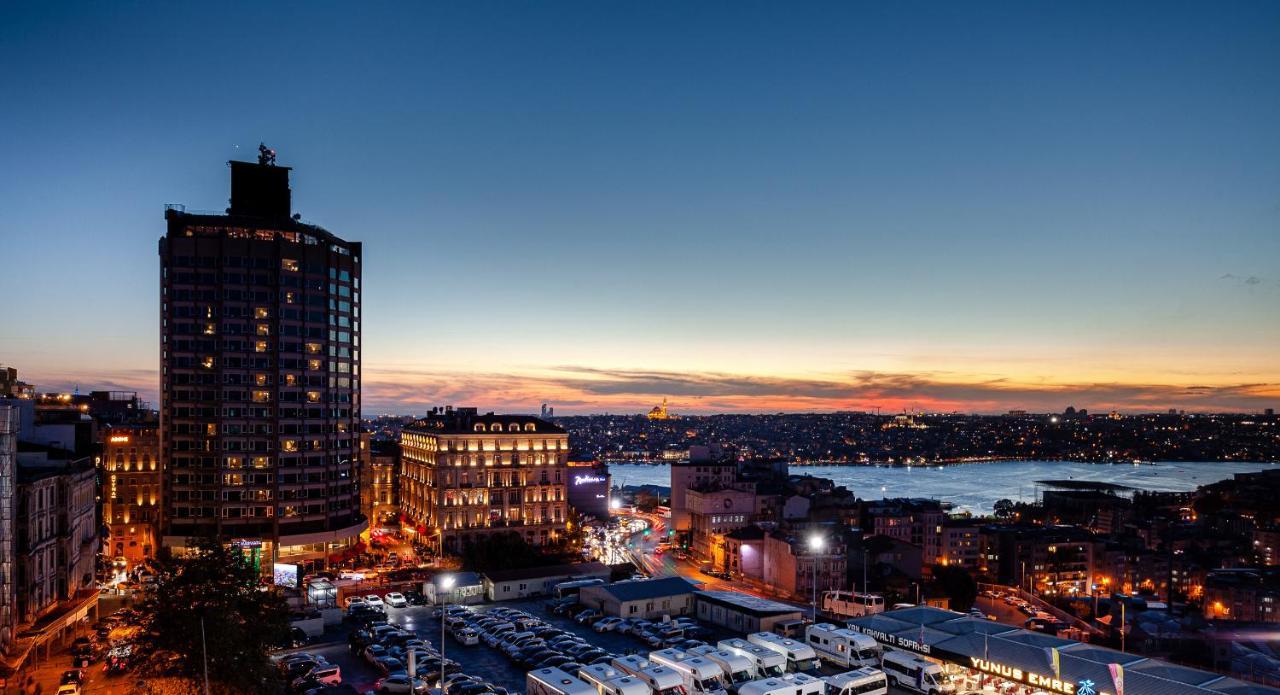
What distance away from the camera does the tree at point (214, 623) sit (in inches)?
822

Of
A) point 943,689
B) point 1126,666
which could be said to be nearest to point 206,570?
point 943,689

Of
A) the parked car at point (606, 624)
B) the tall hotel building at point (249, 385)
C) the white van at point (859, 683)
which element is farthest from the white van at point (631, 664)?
the tall hotel building at point (249, 385)

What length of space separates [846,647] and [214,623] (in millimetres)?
19008

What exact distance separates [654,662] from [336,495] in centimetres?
3216

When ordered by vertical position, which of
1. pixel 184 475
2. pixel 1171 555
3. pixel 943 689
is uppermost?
pixel 184 475

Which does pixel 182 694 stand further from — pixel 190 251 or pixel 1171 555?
pixel 1171 555

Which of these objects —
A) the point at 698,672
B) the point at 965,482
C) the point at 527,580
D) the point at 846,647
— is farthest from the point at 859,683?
the point at 965,482

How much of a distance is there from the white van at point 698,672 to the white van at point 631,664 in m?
0.49

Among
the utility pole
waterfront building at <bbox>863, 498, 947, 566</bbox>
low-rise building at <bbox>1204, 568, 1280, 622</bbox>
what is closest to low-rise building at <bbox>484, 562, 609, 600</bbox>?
the utility pole

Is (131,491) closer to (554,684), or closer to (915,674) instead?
(554,684)

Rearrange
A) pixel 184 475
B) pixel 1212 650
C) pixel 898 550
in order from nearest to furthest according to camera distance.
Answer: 1. pixel 1212 650
2. pixel 184 475
3. pixel 898 550

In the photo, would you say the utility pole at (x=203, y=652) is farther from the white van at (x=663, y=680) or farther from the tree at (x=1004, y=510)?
the tree at (x=1004, y=510)

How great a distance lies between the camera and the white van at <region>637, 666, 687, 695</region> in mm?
22797

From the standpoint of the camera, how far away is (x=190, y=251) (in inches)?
1866
